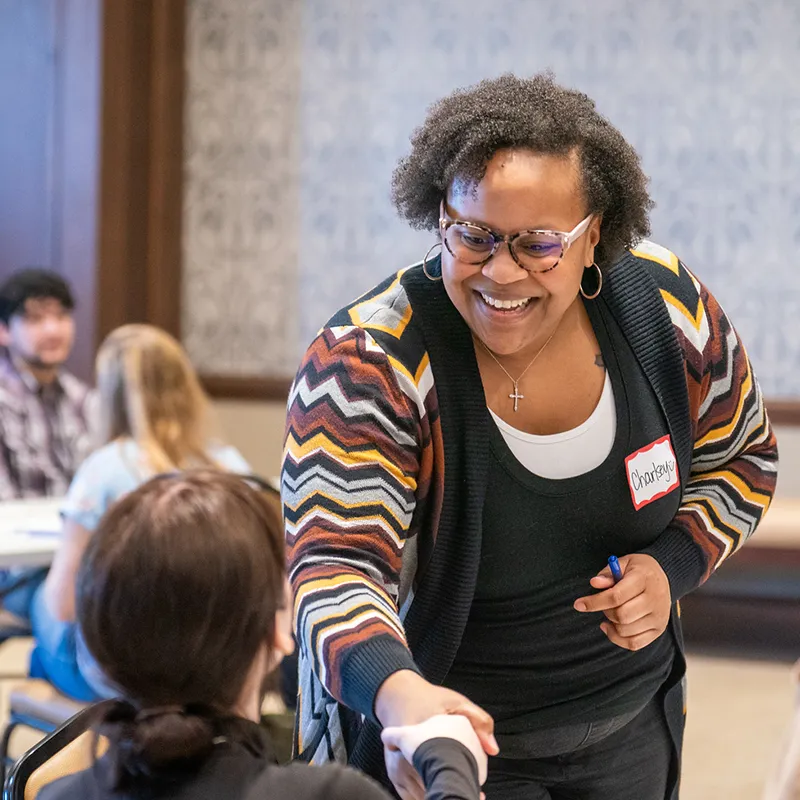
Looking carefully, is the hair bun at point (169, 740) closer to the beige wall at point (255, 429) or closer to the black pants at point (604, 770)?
the black pants at point (604, 770)

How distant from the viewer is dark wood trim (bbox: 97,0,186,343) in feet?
17.7

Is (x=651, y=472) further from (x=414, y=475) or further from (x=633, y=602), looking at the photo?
(x=414, y=475)

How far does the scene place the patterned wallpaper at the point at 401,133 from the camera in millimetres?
5352

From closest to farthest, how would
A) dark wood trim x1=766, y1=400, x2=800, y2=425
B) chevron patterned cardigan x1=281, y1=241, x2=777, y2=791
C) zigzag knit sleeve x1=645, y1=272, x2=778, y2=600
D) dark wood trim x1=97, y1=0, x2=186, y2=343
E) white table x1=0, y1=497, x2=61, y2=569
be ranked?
chevron patterned cardigan x1=281, y1=241, x2=777, y2=791 → zigzag knit sleeve x1=645, y1=272, x2=778, y2=600 → white table x1=0, y1=497, x2=61, y2=569 → dark wood trim x1=766, y1=400, x2=800, y2=425 → dark wood trim x1=97, y1=0, x2=186, y2=343

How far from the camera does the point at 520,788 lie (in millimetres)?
1472

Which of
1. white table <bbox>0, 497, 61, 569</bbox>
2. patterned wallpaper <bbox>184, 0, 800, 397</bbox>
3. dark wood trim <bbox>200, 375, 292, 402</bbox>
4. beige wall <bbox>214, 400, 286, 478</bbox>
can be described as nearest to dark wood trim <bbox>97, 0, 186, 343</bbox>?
patterned wallpaper <bbox>184, 0, 800, 397</bbox>

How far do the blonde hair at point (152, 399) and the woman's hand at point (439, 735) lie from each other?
6.81ft

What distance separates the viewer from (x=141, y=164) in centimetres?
567

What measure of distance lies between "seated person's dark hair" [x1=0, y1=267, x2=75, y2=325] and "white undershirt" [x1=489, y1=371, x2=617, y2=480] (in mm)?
3202

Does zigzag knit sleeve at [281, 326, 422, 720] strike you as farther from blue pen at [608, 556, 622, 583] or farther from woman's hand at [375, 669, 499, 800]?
blue pen at [608, 556, 622, 583]

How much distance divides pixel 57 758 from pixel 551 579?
61 cm

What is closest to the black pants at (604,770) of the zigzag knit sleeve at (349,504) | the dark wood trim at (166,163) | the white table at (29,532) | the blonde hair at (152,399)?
the zigzag knit sleeve at (349,504)

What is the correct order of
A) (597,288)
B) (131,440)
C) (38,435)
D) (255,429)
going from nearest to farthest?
(597,288), (131,440), (38,435), (255,429)

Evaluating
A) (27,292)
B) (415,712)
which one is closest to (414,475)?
(415,712)
